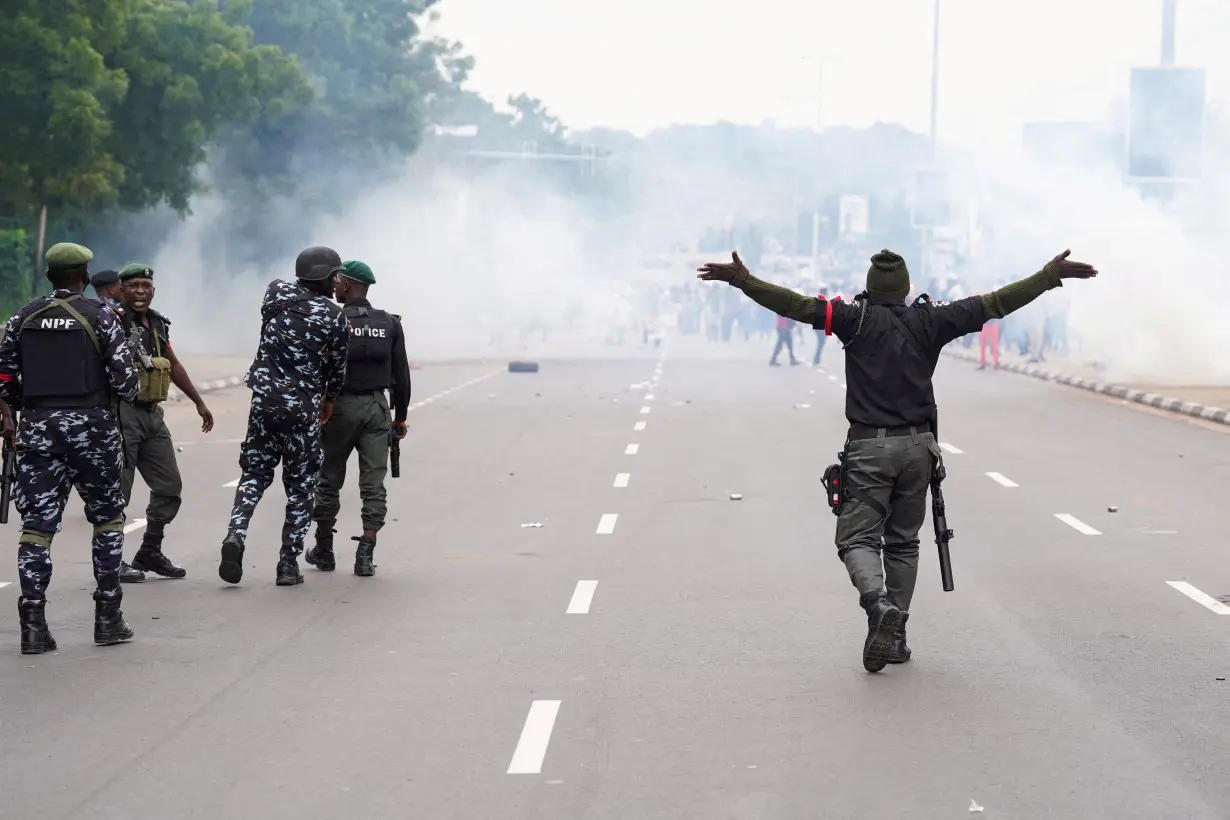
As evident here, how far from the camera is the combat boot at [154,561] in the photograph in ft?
36.5

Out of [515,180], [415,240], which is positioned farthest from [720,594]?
[515,180]

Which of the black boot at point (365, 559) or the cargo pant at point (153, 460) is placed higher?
the cargo pant at point (153, 460)

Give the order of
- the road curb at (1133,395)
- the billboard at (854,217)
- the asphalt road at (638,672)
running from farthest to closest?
the billboard at (854,217), the road curb at (1133,395), the asphalt road at (638,672)

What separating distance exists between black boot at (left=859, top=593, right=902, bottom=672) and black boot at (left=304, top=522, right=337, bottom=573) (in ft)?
13.8

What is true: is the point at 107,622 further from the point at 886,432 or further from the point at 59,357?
the point at 886,432

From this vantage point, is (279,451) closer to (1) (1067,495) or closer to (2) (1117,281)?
(1) (1067,495)

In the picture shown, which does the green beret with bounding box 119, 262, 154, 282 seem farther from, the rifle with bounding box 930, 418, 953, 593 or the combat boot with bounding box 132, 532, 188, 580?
the rifle with bounding box 930, 418, 953, 593

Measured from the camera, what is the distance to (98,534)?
29.2ft

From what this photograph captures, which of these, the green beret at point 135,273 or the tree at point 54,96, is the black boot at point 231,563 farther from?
the tree at point 54,96

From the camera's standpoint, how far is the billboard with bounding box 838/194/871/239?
106 meters

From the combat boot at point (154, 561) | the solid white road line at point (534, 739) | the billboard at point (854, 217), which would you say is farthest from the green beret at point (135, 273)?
the billboard at point (854, 217)

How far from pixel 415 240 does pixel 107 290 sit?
5503 centimetres

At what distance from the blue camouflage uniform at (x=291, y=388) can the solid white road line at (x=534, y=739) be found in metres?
3.33

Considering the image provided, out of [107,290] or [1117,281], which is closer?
[107,290]
